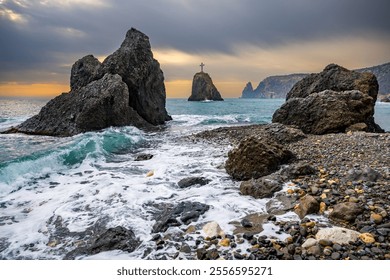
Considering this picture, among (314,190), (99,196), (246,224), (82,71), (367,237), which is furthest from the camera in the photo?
(82,71)

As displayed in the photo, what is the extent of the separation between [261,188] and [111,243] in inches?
122

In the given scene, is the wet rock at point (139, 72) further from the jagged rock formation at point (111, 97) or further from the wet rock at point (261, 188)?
the wet rock at point (261, 188)

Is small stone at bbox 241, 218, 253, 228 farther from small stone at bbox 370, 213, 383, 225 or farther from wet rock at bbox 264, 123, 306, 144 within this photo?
wet rock at bbox 264, 123, 306, 144

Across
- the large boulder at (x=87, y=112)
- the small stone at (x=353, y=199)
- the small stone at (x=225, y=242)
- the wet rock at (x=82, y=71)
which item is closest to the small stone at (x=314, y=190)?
the small stone at (x=353, y=199)

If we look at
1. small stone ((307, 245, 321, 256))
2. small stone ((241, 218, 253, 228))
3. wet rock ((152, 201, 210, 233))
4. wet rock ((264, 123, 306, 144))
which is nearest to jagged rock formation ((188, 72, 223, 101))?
wet rock ((264, 123, 306, 144))

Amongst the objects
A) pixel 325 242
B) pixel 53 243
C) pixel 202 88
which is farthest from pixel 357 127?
pixel 202 88

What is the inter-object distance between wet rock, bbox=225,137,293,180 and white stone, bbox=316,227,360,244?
2.89 m

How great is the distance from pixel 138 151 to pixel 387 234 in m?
10.4

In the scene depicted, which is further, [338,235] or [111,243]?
[111,243]

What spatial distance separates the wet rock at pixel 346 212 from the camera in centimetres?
387

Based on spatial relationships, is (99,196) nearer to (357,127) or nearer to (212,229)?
(212,229)

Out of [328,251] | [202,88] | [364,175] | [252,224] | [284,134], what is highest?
[202,88]

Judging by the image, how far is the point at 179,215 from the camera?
189 inches
